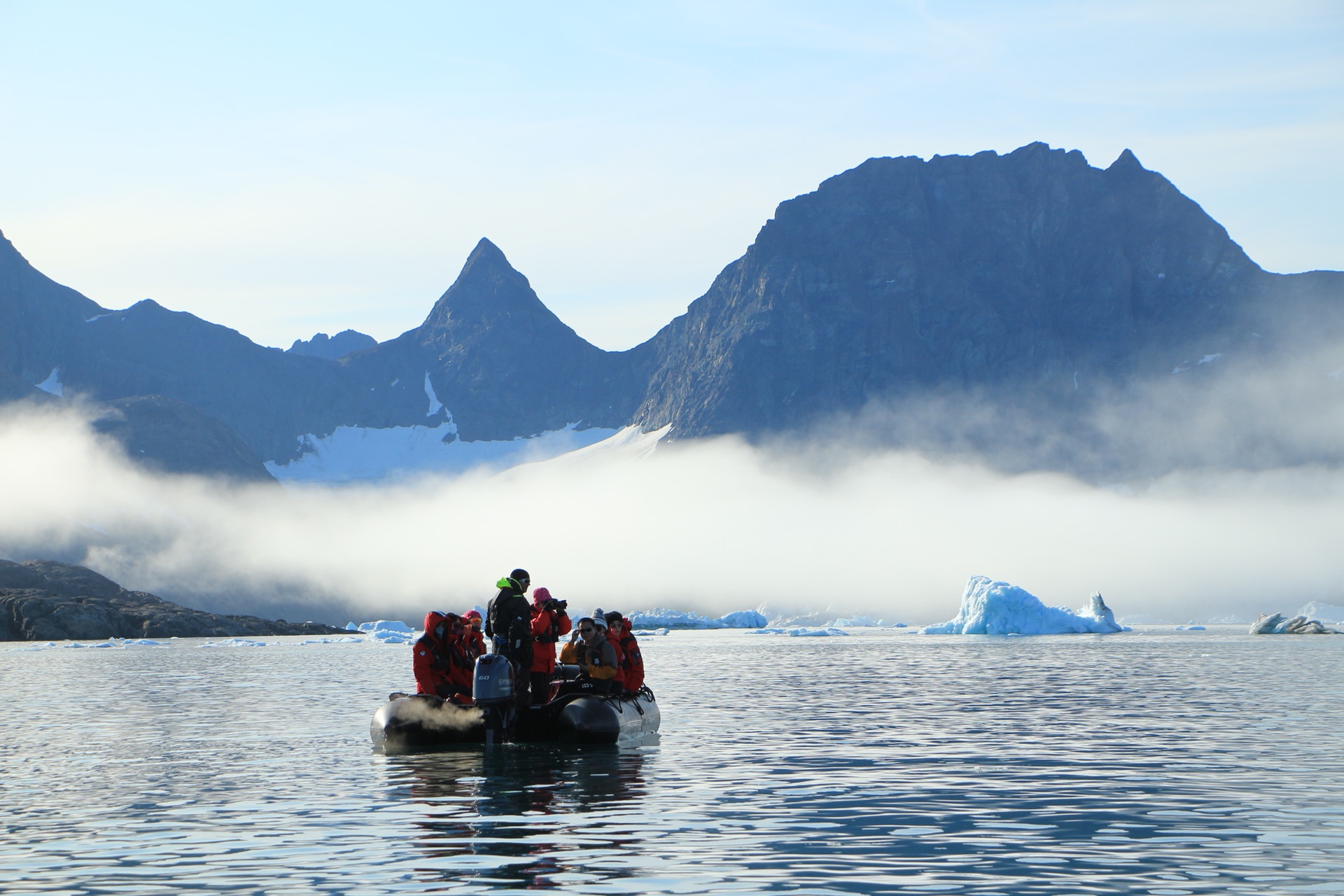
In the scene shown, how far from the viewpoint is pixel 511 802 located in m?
23.4

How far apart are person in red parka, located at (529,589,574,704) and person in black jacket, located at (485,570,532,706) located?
56 cm

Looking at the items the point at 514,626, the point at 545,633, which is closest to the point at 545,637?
the point at 545,633

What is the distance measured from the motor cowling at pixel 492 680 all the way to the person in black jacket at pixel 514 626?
2.44ft

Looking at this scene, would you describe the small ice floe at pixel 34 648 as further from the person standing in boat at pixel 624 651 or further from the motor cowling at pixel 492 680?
the motor cowling at pixel 492 680

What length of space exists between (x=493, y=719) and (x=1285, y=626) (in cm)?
15208

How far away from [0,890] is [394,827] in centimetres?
593

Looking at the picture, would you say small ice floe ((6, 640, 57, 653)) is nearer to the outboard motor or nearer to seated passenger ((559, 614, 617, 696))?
seated passenger ((559, 614, 617, 696))

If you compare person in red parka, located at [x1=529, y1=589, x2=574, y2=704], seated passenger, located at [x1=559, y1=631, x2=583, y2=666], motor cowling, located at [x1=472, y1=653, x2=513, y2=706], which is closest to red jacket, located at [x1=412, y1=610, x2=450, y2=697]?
person in red parka, located at [x1=529, y1=589, x2=574, y2=704]

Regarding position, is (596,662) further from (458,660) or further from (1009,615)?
(1009,615)

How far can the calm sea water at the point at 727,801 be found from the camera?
16562mm

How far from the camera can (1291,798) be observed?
22.3m

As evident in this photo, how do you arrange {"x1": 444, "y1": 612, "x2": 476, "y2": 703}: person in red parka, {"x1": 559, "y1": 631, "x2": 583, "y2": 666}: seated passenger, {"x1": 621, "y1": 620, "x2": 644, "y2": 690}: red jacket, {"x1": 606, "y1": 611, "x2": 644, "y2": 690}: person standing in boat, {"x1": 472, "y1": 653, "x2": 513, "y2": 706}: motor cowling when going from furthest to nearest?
1. {"x1": 621, "y1": 620, "x2": 644, "y2": 690}: red jacket
2. {"x1": 559, "y1": 631, "x2": 583, "y2": 666}: seated passenger
3. {"x1": 606, "y1": 611, "x2": 644, "y2": 690}: person standing in boat
4. {"x1": 444, "y1": 612, "x2": 476, "y2": 703}: person in red parka
5. {"x1": 472, "y1": 653, "x2": 513, "y2": 706}: motor cowling

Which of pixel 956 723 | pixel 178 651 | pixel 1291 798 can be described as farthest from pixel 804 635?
pixel 1291 798

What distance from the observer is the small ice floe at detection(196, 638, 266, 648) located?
17400 cm
